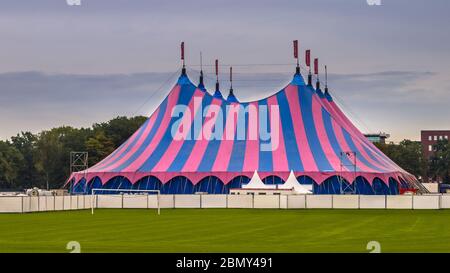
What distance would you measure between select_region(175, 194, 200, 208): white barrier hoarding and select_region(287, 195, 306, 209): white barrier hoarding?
5.53 meters

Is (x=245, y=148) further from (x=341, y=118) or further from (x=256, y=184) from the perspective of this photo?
(x=341, y=118)

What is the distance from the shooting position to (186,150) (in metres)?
70.5

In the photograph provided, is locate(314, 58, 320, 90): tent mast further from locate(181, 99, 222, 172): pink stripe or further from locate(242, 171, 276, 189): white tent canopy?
locate(242, 171, 276, 189): white tent canopy

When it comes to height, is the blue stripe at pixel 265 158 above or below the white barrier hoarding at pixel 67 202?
above

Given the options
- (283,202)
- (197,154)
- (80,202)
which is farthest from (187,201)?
(197,154)

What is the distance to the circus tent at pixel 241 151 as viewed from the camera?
67312mm

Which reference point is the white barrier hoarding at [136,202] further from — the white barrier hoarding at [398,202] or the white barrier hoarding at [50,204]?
the white barrier hoarding at [398,202]

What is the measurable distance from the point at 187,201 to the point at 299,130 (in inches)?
537

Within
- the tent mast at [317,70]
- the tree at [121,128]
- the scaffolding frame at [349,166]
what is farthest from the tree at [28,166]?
the scaffolding frame at [349,166]

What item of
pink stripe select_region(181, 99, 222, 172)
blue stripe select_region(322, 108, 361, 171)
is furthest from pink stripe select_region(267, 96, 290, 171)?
pink stripe select_region(181, 99, 222, 172)

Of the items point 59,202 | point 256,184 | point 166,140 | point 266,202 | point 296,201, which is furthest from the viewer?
point 166,140

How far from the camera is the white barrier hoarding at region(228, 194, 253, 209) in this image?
193 ft
